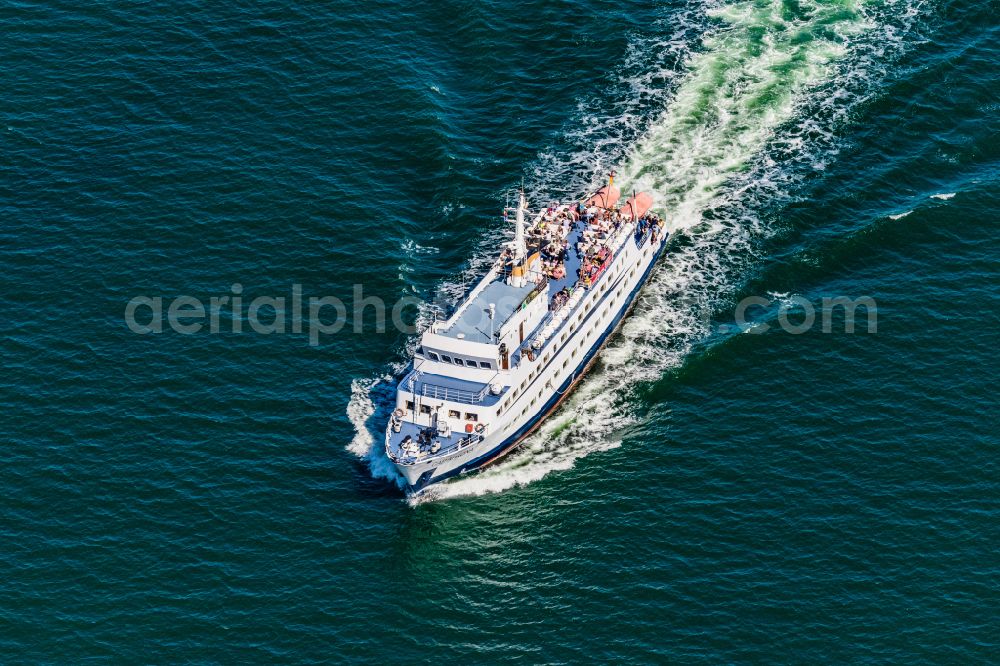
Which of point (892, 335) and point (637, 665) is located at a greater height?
point (892, 335)

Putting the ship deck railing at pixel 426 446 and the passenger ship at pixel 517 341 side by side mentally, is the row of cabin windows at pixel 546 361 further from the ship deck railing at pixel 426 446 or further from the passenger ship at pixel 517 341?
the ship deck railing at pixel 426 446

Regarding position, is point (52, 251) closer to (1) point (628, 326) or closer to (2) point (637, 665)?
(1) point (628, 326)

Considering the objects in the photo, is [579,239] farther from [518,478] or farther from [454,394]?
[518,478]

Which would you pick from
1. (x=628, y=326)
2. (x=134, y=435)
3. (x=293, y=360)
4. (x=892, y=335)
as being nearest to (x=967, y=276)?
(x=892, y=335)

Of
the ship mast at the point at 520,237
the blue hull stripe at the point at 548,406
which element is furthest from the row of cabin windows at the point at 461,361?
the ship mast at the point at 520,237

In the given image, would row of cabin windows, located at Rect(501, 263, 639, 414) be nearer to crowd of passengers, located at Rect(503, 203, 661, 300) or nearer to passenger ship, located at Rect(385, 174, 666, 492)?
passenger ship, located at Rect(385, 174, 666, 492)

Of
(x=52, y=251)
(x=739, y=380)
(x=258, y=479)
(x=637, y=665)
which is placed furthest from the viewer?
(x=52, y=251)
